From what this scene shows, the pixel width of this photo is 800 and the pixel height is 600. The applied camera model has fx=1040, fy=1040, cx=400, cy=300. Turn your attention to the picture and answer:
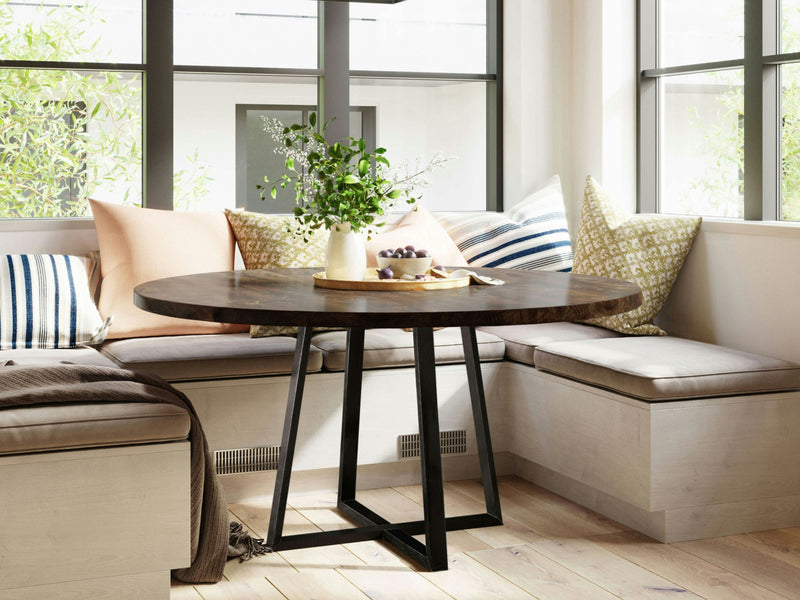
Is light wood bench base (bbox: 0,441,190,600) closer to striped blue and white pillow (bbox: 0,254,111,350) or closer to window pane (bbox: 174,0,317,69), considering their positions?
striped blue and white pillow (bbox: 0,254,111,350)

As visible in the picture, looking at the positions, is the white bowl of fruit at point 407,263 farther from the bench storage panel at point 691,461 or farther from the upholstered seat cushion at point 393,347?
the bench storage panel at point 691,461

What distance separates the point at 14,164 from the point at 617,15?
8.49 feet

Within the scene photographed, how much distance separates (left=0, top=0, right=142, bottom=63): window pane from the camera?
4074 mm

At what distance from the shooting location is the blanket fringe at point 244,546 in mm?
2946

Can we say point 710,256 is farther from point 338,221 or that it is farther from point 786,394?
point 338,221

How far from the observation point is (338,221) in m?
2.97

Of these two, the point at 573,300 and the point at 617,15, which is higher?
the point at 617,15

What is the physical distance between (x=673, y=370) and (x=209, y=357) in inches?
57.0

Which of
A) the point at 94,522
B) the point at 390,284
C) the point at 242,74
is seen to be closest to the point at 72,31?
the point at 242,74

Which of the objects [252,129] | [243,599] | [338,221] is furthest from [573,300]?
[252,129]

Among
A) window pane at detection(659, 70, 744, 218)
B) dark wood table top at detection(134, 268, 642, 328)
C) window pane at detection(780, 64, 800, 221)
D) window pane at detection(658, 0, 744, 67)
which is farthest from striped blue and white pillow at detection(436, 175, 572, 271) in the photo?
dark wood table top at detection(134, 268, 642, 328)

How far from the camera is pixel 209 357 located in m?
3.35

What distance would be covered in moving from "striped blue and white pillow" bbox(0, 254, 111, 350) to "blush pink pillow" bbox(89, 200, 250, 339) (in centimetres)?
9

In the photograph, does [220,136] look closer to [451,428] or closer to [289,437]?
[451,428]
